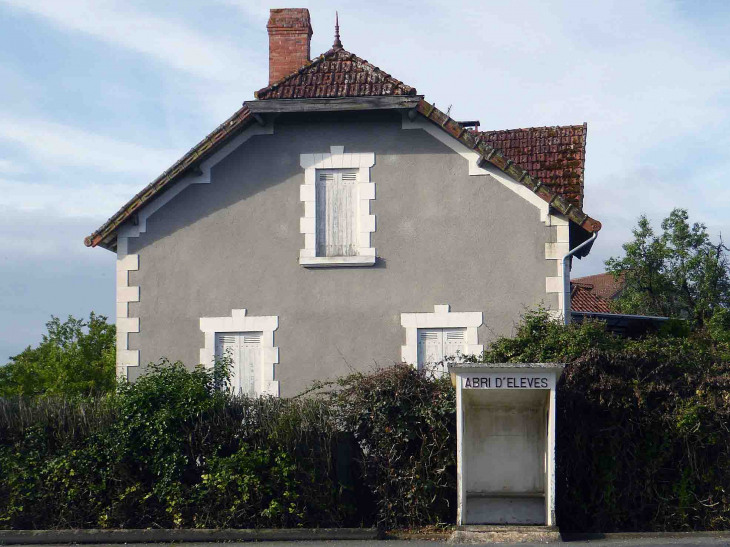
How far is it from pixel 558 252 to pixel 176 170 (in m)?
6.20

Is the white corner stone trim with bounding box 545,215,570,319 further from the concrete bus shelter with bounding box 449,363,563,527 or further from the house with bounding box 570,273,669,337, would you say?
the concrete bus shelter with bounding box 449,363,563,527

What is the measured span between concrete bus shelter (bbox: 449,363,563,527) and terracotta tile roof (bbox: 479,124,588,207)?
486 cm

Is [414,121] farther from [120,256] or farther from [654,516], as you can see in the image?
[654,516]

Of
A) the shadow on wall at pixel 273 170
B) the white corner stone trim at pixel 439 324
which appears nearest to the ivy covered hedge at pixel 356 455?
the white corner stone trim at pixel 439 324

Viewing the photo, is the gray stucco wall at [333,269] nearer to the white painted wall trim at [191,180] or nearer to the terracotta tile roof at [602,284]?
the white painted wall trim at [191,180]

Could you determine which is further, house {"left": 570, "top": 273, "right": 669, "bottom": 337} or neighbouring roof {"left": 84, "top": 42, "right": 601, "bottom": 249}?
house {"left": 570, "top": 273, "right": 669, "bottom": 337}

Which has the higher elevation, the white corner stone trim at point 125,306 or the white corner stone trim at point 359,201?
the white corner stone trim at point 359,201

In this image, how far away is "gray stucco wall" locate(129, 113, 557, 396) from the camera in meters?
14.7

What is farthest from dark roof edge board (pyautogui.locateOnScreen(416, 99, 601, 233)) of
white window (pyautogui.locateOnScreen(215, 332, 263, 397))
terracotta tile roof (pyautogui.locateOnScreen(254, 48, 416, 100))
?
white window (pyautogui.locateOnScreen(215, 332, 263, 397))

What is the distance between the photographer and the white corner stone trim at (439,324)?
575 inches

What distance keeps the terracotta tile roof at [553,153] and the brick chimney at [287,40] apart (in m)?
3.95

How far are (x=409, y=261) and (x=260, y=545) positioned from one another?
5443 mm

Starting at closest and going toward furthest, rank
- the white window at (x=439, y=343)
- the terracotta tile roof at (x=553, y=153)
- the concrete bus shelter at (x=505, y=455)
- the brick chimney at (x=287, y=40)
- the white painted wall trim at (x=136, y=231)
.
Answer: the concrete bus shelter at (x=505, y=455) < the white window at (x=439, y=343) < the white painted wall trim at (x=136, y=231) < the terracotta tile roof at (x=553, y=153) < the brick chimney at (x=287, y=40)

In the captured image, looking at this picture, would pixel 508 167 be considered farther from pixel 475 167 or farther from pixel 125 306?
Result: pixel 125 306
